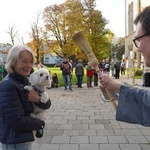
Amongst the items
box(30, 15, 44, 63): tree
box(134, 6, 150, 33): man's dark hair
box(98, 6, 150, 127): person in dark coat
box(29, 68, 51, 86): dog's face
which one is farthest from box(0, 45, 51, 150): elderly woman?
box(30, 15, 44, 63): tree

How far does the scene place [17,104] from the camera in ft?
7.54

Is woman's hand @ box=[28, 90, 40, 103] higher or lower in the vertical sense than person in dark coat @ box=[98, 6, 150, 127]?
lower

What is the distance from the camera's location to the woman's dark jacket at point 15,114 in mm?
2291

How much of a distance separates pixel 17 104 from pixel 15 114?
8cm

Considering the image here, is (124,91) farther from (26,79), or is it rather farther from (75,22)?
(75,22)

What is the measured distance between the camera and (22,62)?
2523 millimetres

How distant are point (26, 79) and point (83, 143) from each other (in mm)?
3126

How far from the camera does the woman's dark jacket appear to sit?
7.52 feet

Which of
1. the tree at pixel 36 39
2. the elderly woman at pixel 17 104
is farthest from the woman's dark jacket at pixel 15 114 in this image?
the tree at pixel 36 39

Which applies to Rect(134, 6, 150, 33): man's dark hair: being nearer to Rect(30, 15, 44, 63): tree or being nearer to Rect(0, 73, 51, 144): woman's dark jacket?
Rect(0, 73, 51, 144): woman's dark jacket

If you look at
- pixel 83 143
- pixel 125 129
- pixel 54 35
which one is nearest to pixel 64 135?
pixel 83 143

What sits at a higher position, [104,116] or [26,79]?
[26,79]

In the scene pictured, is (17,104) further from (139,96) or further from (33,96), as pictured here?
(139,96)

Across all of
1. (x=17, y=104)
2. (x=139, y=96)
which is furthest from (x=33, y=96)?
(x=139, y=96)
